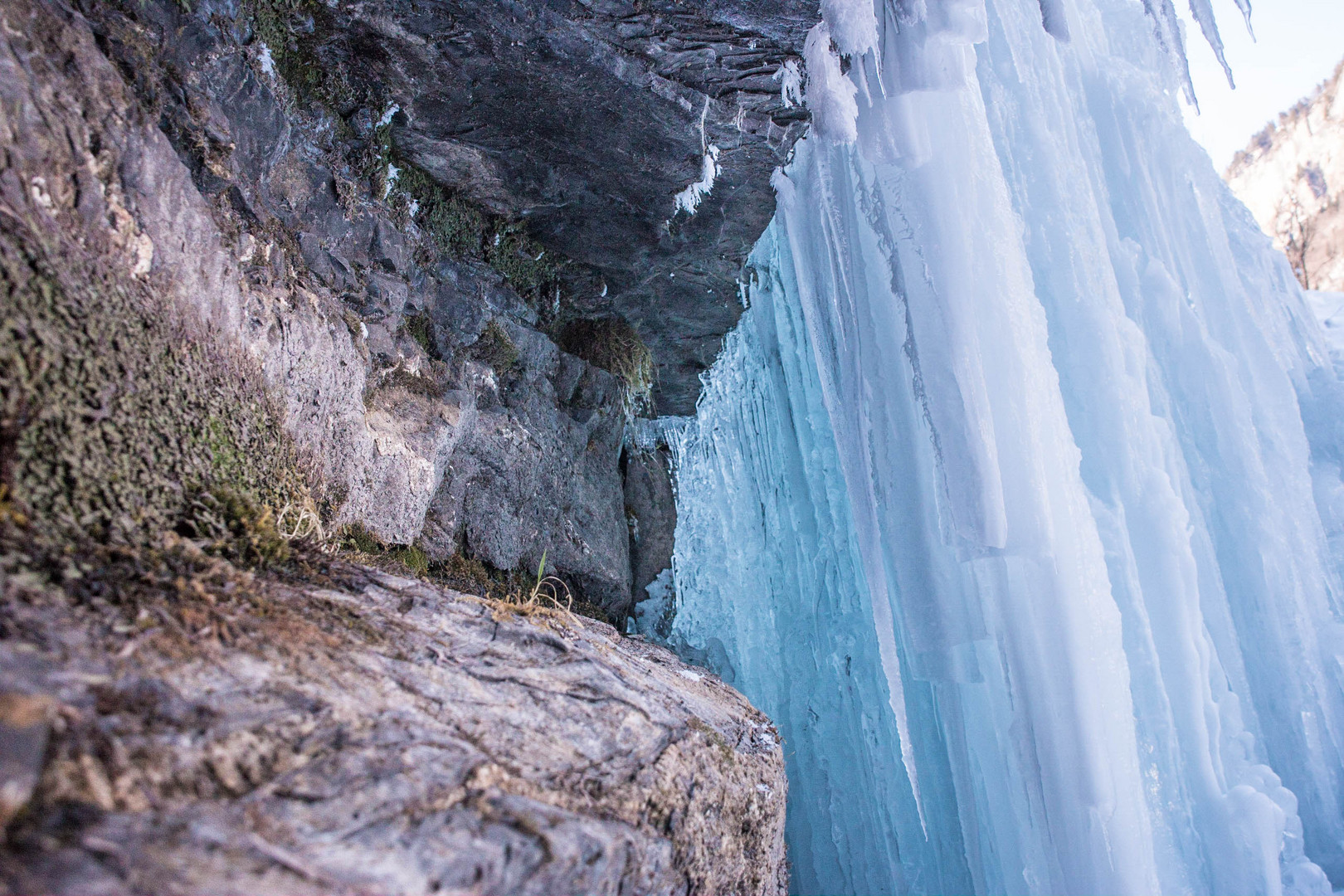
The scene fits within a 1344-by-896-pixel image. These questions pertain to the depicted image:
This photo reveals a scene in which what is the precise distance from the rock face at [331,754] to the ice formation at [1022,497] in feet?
6.32

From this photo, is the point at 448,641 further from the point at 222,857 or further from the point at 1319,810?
the point at 1319,810

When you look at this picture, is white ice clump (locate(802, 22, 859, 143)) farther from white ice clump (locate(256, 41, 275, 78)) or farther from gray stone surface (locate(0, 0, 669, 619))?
white ice clump (locate(256, 41, 275, 78))

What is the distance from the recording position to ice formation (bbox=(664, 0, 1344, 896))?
11.1ft

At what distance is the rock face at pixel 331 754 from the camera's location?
1.04m

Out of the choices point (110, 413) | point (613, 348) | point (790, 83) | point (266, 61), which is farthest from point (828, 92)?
point (110, 413)

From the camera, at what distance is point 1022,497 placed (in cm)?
331

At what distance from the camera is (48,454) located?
1.52 metres

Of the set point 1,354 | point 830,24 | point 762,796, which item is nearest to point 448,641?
point 1,354

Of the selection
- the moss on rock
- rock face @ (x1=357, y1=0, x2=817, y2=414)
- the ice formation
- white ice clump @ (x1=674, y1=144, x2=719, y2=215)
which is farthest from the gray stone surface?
the ice formation

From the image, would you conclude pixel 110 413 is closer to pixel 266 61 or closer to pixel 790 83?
pixel 266 61

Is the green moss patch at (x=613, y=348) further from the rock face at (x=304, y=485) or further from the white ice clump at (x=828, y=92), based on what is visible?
the white ice clump at (x=828, y=92)


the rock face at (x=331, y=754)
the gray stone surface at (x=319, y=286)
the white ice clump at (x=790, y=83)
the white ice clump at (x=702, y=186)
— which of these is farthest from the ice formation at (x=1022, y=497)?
the rock face at (x=331, y=754)

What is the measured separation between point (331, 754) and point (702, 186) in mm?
3829

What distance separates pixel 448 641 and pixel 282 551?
1.76 ft
